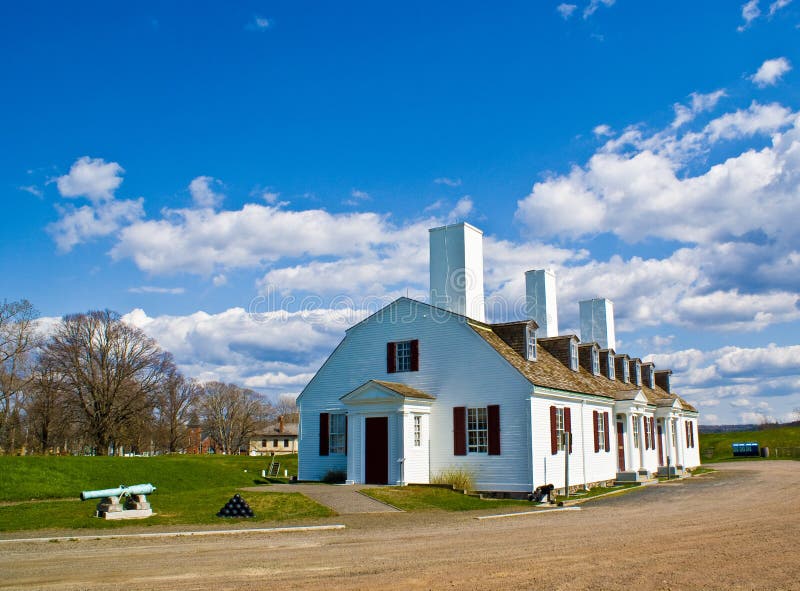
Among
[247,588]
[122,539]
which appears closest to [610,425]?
[122,539]

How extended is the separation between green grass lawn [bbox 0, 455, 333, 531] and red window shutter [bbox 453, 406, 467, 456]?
23.3ft

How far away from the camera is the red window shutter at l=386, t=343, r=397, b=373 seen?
28.2m

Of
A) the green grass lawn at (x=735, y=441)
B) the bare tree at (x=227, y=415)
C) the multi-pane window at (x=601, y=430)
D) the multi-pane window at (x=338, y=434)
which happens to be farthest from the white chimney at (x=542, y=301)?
the bare tree at (x=227, y=415)

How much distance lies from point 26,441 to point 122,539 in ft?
193

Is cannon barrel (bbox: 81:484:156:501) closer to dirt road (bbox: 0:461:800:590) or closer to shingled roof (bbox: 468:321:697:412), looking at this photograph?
dirt road (bbox: 0:461:800:590)

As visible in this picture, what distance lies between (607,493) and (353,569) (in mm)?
18598

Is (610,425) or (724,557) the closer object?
(724,557)

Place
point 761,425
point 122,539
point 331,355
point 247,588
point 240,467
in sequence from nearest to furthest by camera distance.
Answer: point 247,588
point 122,539
point 331,355
point 240,467
point 761,425

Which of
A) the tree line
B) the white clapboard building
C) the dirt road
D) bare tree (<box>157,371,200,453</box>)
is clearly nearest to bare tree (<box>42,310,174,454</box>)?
the tree line

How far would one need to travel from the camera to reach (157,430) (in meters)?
78.9

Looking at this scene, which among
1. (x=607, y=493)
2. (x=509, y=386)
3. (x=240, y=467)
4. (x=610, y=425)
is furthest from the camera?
(x=240, y=467)

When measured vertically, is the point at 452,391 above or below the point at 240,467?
above

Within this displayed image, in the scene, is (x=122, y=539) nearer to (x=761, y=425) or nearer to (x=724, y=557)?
(x=724, y=557)

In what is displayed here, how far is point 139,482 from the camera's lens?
3681 centimetres
